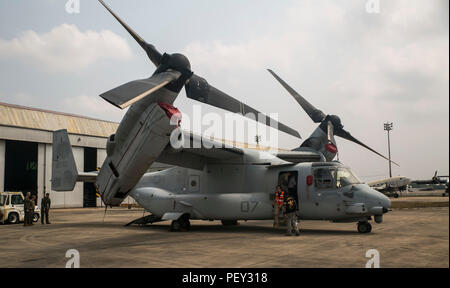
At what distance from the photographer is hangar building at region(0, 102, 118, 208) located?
3556 cm

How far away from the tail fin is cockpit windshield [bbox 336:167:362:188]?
1043 centimetres

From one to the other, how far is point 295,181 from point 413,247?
17.3 ft

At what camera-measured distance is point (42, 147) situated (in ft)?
124

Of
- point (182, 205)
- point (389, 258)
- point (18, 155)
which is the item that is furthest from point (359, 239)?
point (18, 155)

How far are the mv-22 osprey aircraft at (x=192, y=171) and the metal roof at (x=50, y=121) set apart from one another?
22832 mm

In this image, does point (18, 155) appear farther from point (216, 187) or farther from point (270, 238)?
point (270, 238)

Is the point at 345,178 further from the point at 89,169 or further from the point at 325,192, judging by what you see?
the point at 89,169

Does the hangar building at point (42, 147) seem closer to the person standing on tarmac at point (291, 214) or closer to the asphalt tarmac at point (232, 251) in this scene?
the asphalt tarmac at point (232, 251)

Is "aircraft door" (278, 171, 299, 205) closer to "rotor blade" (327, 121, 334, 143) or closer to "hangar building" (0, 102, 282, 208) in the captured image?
"rotor blade" (327, 121, 334, 143)

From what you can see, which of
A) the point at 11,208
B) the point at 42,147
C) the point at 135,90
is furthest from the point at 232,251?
the point at 42,147

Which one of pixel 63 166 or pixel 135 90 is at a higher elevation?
pixel 135 90

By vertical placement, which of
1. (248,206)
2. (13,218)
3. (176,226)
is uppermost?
(248,206)

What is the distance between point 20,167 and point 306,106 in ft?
111

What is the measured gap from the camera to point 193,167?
50.2ft
